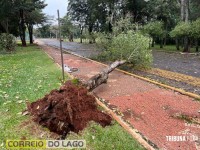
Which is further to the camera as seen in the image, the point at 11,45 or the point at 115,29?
the point at 11,45

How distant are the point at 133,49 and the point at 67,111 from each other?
7251mm

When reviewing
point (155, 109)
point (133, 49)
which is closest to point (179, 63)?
point (133, 49)

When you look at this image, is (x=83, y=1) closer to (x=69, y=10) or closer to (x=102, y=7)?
(x=69, y=10)

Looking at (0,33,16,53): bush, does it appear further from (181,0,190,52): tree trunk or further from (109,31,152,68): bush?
(181,0,190,52): tree trunk

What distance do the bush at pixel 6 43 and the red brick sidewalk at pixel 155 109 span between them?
1426 centimetres

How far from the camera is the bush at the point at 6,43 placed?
19.9 meters

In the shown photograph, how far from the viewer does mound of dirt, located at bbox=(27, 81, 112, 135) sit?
4281mm

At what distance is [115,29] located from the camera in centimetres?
1408

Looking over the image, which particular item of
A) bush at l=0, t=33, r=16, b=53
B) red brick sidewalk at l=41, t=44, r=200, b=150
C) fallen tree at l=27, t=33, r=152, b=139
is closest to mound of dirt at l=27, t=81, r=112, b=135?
fallen tree at l=27, t=33, r=152, b=139

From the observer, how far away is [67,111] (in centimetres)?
439

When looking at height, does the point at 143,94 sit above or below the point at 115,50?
below

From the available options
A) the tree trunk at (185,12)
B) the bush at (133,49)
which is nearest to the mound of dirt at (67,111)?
the bush at (133,49)

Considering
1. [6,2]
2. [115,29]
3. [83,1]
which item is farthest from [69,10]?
[115,29]

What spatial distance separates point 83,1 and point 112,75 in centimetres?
4411
